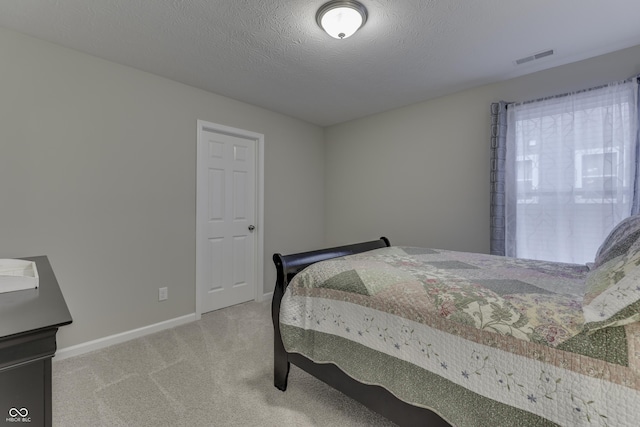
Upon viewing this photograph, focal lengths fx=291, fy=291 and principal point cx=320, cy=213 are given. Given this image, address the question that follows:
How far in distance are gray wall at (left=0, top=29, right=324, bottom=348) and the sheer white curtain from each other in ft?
9.61

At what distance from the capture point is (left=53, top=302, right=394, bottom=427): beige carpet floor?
5.13 feet

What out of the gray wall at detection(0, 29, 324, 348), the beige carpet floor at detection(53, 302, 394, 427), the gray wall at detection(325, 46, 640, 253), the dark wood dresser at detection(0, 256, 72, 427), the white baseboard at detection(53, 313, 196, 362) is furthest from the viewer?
the gray wall at detection(325, 46, 640, 253)

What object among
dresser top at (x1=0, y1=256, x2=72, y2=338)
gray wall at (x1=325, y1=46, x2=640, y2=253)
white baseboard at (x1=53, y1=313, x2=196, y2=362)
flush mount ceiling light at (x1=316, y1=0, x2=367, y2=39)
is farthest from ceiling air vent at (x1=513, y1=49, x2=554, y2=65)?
white baseboard at (x1=53, y1=313, x2=196, y2=362)

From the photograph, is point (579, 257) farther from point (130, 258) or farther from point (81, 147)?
point (81, 147)

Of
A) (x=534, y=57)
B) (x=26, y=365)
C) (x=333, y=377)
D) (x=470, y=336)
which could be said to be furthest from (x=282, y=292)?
(x=534, y=57)

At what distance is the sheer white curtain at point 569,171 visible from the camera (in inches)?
87.2

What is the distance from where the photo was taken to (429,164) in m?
3.28

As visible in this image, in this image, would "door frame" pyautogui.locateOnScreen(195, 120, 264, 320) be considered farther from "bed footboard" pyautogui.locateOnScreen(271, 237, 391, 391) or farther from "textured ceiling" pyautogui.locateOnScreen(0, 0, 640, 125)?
"bed footboard" pyautogui.locateOnScreen(271, 237, 391, 391)

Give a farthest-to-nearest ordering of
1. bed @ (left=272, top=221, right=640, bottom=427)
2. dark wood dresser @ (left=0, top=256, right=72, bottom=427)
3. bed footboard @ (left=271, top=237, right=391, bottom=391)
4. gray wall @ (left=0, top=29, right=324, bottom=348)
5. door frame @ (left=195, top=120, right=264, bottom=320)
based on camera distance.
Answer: door frame @ (left=195, top=120, right=264, bottom=320) → gray wall @ (left=0, top=29, right=324, bottom=348) → bed footboard @ (left=271, top=237, right=391, bottom=391) → bed @ (left=272, top=221, right=640, bottom=427) → dark wood dresser @ (left=0, top=256, right=72, bottom=427)

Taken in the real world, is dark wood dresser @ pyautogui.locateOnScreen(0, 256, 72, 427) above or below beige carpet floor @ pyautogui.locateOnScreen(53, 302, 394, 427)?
above

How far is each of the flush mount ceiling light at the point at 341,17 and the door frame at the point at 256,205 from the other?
1692 mm

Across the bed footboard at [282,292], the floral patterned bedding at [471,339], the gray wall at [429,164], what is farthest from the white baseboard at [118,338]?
the gray wall at [429,164]

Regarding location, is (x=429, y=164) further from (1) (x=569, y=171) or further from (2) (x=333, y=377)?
(2) (x=333, y=377)

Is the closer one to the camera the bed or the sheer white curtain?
the bed
